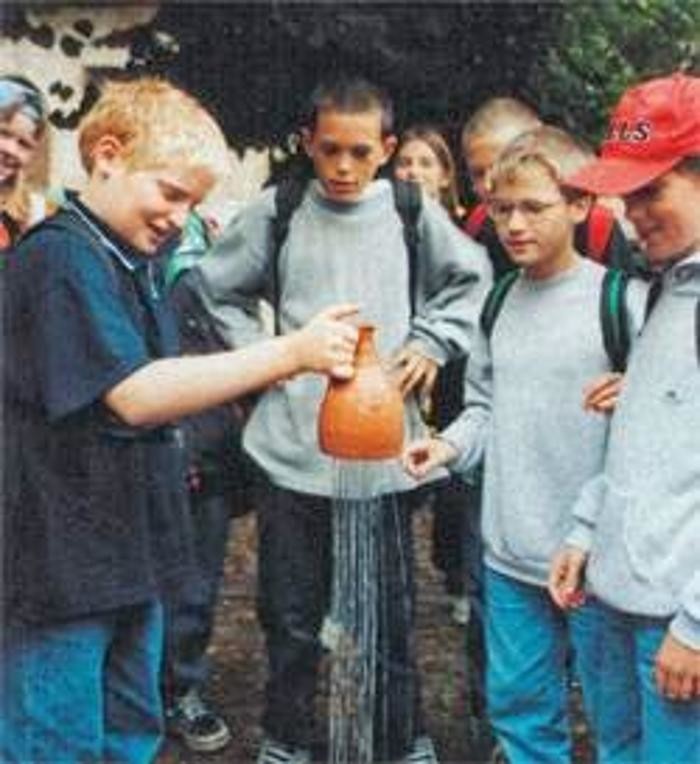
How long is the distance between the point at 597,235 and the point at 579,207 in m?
0.44

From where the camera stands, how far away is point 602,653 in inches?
143


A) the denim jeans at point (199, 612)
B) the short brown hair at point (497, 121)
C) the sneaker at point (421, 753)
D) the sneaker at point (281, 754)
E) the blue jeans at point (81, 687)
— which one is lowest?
the sneaker at point (281, 754)

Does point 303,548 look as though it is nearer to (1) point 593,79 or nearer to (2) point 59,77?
(2) point 59,77

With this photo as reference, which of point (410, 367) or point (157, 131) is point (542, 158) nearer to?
point (410, 367)

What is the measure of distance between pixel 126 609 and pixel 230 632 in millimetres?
2893

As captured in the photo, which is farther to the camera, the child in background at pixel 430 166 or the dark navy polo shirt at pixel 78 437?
the child in background at pixel 430 166

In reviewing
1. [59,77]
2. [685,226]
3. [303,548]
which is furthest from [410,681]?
[59,77]

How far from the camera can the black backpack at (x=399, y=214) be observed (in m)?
4.67

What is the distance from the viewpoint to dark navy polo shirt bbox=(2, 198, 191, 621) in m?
3.31

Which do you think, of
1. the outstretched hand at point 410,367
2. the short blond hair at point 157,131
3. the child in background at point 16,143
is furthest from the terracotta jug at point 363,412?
the child in background at point 16,143

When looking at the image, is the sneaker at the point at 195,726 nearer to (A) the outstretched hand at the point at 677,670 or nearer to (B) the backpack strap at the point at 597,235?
(B) the backpack strap at the point at 597,235

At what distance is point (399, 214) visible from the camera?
4676 millimetres

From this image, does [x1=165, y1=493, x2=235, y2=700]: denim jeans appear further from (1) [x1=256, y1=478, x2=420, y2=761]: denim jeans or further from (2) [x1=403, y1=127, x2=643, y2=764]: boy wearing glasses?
(2) [x1=403, y1=127, x2=643, y2=764]: boy wearing glasses

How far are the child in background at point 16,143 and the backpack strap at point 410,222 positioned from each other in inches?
36.1
